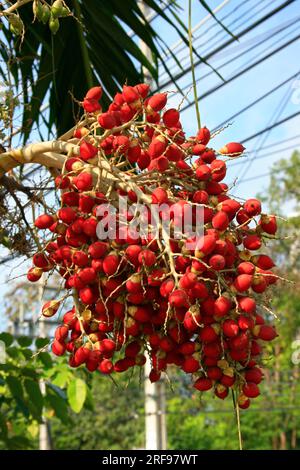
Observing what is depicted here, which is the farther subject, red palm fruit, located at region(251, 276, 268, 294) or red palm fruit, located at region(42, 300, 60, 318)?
red palm fruit, located at region(42, 300, 60, 318)

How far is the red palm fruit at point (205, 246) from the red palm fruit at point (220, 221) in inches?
1.0

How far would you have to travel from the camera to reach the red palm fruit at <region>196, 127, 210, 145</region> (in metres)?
0.82

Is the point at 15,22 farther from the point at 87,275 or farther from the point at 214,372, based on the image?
the point at 214,372

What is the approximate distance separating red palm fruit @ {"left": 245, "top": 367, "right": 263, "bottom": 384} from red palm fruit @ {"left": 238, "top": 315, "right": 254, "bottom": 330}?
0.07 meters

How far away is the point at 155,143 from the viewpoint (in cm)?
76

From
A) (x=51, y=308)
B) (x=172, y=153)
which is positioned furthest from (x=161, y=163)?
(x=51, y=308)

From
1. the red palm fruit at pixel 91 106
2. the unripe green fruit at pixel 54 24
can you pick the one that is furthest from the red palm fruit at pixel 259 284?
the unripe green fruit at pixel 54 24

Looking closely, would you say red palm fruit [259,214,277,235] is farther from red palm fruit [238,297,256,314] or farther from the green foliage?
the green foliage

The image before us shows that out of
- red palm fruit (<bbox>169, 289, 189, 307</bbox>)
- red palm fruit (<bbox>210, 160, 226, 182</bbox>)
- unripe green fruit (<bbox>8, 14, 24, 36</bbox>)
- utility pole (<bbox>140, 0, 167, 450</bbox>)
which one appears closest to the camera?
red palm fruit (<bbox>169, 289, 189, 307</bbox>)

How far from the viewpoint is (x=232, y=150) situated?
32.6 inches

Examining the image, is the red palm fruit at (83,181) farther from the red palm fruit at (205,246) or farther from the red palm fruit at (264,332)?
the red palm fruit at (264,332)

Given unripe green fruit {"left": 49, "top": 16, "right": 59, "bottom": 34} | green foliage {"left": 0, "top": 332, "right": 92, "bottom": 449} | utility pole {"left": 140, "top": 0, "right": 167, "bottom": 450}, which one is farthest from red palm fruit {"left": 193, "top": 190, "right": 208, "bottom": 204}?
utility pole {"left": 140, "top": 0, "right": 167, "bottom": 450}

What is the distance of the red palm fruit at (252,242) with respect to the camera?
2.43 ft
